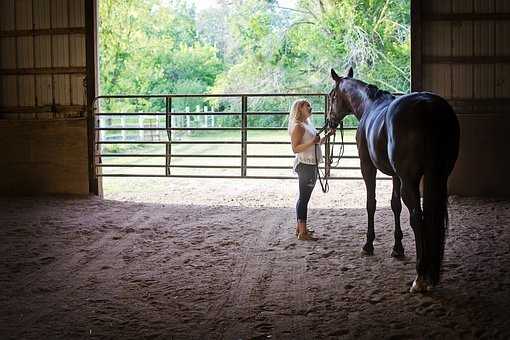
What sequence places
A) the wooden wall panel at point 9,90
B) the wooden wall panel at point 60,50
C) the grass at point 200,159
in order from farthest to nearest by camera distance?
1. the grass at point 200,159
2. the wooden wall panel at point 9,90
3. the wooden wall panel at point 60,50

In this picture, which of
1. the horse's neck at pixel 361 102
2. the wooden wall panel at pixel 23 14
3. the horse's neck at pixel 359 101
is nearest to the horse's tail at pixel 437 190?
the horse's neck at pixel 361 102

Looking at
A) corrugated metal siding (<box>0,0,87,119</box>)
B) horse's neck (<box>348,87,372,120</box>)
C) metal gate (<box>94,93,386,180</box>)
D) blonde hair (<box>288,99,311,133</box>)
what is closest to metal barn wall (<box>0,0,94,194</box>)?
corrugated metal siding (<box>0,0,87,119</box>)

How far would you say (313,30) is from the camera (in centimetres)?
1889

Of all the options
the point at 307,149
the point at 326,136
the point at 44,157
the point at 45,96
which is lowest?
the point at 44,157

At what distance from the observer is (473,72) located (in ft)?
24.4

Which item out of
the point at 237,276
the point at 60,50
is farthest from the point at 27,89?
the point at 237,276

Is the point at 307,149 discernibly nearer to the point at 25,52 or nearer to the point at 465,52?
the point at 465,52

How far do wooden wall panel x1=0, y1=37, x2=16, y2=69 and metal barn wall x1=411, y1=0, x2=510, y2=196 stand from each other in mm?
5704

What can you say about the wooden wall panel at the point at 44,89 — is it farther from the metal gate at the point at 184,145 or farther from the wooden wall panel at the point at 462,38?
the wooden wall panel at the point at 462,38

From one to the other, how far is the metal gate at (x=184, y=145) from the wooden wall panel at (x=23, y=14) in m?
1.52

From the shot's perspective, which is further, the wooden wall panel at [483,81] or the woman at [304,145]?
the wooden wall panel at [483,81]

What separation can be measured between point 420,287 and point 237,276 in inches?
50.0

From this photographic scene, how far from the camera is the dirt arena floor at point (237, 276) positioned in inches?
122

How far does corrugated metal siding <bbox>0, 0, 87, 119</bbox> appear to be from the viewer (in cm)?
838
